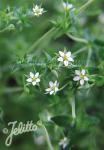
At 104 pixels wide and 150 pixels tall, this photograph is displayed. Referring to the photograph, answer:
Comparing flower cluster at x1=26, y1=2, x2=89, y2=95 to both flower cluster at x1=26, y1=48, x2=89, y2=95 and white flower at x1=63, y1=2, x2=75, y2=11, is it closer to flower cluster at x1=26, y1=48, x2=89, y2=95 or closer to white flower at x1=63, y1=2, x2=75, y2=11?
flower cluster at x1=26, y1=48, x2=89, y2=95

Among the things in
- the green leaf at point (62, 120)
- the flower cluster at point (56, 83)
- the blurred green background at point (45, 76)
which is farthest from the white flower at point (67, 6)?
the green leaf at point (62, 120)

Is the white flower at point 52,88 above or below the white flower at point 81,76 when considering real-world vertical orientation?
below

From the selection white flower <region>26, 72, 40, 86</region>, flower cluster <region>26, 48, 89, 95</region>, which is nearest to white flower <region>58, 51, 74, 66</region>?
flower cluster <region>26, 48, 89, 95</region>

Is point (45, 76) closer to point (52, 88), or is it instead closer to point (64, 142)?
point (52, 88)

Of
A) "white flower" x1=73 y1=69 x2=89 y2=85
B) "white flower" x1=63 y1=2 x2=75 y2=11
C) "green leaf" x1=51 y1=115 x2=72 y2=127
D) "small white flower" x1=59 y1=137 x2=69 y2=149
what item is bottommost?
"small white flower" x1=59 y1=137 x2=69 y2=149

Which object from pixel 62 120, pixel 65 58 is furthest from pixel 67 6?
pixel 62 120

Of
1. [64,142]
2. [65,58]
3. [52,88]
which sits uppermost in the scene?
[65,58]

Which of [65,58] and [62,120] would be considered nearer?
[65,58]

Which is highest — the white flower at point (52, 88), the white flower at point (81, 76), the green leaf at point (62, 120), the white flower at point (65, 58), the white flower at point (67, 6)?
the white flower at point (67, 6)

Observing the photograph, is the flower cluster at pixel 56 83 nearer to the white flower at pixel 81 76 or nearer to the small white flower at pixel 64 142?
the white flower at pixel 81 76
